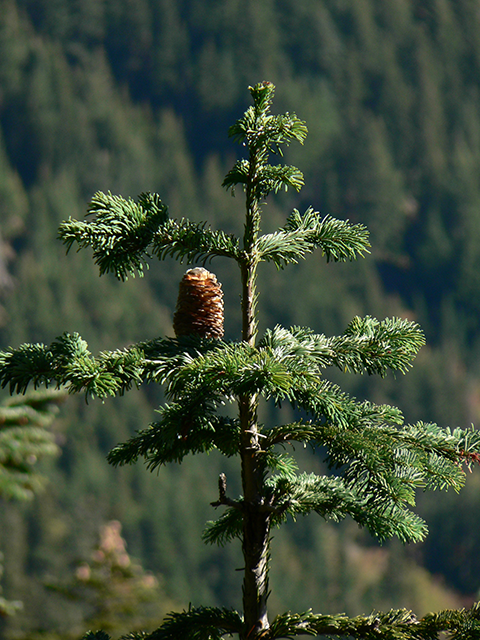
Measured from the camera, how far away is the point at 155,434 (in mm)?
2826

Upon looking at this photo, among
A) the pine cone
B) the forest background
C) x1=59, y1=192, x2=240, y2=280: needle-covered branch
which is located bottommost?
the pine cone

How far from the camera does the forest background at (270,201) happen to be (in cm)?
7488

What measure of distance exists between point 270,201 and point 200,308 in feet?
311

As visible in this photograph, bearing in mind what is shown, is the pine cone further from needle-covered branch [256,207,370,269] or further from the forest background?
the forest background

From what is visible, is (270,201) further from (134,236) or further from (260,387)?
(260,387)

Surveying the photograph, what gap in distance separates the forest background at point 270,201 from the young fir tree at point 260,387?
69.1 m

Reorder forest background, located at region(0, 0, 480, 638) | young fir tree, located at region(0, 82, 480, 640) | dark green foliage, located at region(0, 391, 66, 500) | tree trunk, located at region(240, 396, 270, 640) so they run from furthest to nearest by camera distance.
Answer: forest background, located at region(0, 0, 480, 638) < tree trunk, located at region(240, 396, 270, 640) < dark green foliage, located at region(0, 391, 66, 500) < young fir tree, located at region(0, 82, 480, 640)

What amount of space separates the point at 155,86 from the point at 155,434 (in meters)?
114

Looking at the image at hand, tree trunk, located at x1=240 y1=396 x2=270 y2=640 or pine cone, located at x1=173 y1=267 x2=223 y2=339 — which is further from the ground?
pine cone, located at x1=173 y1=267 x2=223 y2=339

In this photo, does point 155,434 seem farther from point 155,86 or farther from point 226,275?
point 155,86

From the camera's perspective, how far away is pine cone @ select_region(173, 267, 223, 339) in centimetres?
276

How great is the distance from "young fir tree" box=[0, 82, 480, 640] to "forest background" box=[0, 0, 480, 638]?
6908 cm

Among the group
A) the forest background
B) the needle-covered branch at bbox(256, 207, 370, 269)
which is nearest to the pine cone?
the needle-covered branch at bbox(256, 207, 370, 269)

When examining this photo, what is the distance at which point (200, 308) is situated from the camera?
2.78m
